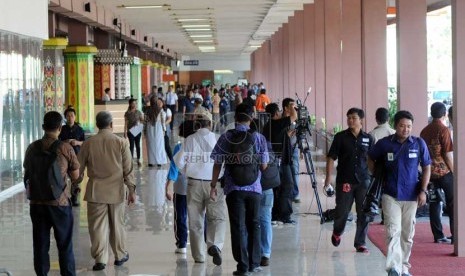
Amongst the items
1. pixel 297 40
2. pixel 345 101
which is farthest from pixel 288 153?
pixel 297 40

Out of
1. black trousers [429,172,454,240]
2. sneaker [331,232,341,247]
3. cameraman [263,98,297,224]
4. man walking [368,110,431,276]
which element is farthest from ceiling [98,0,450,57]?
man walking [368,110,431,276]

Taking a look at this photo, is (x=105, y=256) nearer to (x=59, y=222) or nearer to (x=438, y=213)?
(x=59, y=222)

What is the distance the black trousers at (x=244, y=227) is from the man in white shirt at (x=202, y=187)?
36cm

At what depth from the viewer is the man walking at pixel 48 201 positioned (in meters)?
7.63

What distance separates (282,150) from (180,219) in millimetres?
2262

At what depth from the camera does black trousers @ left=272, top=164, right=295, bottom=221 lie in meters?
11.6

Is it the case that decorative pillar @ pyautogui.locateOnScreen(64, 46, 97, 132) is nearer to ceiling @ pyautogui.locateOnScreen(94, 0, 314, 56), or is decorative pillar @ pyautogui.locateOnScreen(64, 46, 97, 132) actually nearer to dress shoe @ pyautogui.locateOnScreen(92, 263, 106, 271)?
ceiling @ pyautogui.locateOnScreen(94, 0, 314, 56)

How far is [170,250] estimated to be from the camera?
9.83 meters

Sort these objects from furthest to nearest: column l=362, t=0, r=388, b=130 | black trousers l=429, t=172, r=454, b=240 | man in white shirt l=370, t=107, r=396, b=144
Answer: column l=362, t=0, r=388, b=130 → man in white shirt l=370, t=107, r=396, b=144 → black trousers l=429, t=172, r=454, b=240

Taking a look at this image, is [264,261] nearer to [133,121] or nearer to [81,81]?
[133,121]

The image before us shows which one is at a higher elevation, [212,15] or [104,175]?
[212,15]

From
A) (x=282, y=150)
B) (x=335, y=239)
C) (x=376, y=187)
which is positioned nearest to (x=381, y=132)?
(x=282, y=150)

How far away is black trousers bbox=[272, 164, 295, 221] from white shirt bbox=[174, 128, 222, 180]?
2941mm

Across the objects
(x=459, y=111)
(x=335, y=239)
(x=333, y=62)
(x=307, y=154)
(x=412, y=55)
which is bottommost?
(x=335, y=239)
